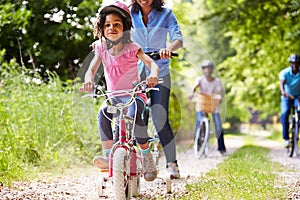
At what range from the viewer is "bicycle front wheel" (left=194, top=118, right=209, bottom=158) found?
8.73 meters

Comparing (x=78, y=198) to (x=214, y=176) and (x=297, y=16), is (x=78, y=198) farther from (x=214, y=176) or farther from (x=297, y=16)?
(x=297, y=16)

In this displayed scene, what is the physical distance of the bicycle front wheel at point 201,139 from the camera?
8.73 meters

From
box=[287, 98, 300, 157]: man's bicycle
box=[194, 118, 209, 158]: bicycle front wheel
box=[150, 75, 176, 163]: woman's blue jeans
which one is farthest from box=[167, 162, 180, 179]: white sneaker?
box=[287, 98, 300, 157]: man's bicycle

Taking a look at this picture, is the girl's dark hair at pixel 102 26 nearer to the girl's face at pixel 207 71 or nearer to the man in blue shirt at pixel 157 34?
the man in blue shirt at pixel 157 34

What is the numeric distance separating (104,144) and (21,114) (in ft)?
7.53

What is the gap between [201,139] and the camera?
29.9 feet

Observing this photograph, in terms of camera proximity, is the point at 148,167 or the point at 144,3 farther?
the point at 144,3

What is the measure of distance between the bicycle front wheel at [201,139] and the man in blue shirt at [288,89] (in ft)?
4.07

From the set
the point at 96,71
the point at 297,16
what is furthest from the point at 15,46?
the point at 297,16

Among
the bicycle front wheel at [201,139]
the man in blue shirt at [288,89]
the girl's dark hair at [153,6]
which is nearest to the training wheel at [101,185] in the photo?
the girl's dark hair at [153,6]

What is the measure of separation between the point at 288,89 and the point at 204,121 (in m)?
1.46

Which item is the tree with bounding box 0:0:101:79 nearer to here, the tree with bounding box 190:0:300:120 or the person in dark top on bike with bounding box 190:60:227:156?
the person in dark top on bike with bounding box 190:60:227:156

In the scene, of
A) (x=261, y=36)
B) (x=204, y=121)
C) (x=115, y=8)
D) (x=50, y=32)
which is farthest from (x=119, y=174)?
(x=261, y=36)

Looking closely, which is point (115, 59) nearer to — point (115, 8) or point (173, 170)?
point (115, 8)
